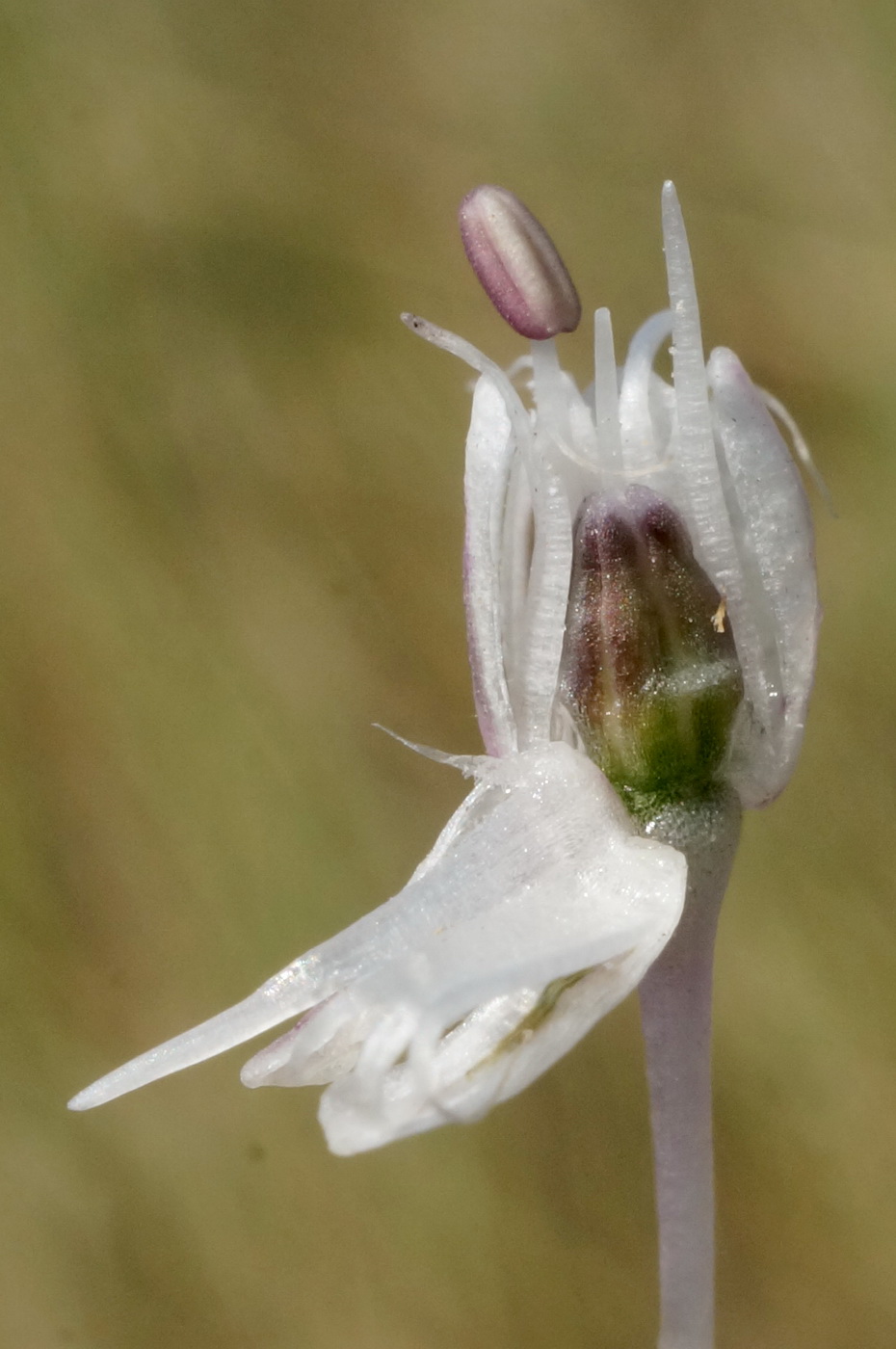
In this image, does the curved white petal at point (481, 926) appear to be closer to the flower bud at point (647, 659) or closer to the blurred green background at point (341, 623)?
the flower bud at point (647, 659)

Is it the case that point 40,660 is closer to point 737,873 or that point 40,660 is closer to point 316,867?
point 316,867

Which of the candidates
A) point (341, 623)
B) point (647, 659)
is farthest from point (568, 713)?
point (341, 623)

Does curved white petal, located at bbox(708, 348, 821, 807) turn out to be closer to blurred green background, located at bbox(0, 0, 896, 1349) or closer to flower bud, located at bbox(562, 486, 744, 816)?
flower bud, located at bbox(562, 486, 744, 816)

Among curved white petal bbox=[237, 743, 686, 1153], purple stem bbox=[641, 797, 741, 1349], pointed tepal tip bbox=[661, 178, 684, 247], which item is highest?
pointed tepal tip bbox=[661, 178, 684, 247]

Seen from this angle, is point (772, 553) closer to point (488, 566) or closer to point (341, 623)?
point (488, 566)

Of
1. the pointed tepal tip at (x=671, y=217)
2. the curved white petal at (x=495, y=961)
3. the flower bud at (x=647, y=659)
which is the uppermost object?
the pointed tepal tip at (x=671, y=217)

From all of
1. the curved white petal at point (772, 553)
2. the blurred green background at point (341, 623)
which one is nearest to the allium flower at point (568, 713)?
the curved white petal at point (772, 553)

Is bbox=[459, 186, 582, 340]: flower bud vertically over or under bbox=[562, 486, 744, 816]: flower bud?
over

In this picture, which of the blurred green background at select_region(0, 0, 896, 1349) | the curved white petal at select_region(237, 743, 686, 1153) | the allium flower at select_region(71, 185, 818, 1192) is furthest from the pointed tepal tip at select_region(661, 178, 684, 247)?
the blurred green background at select_region(0, 0, 896, 1349)
